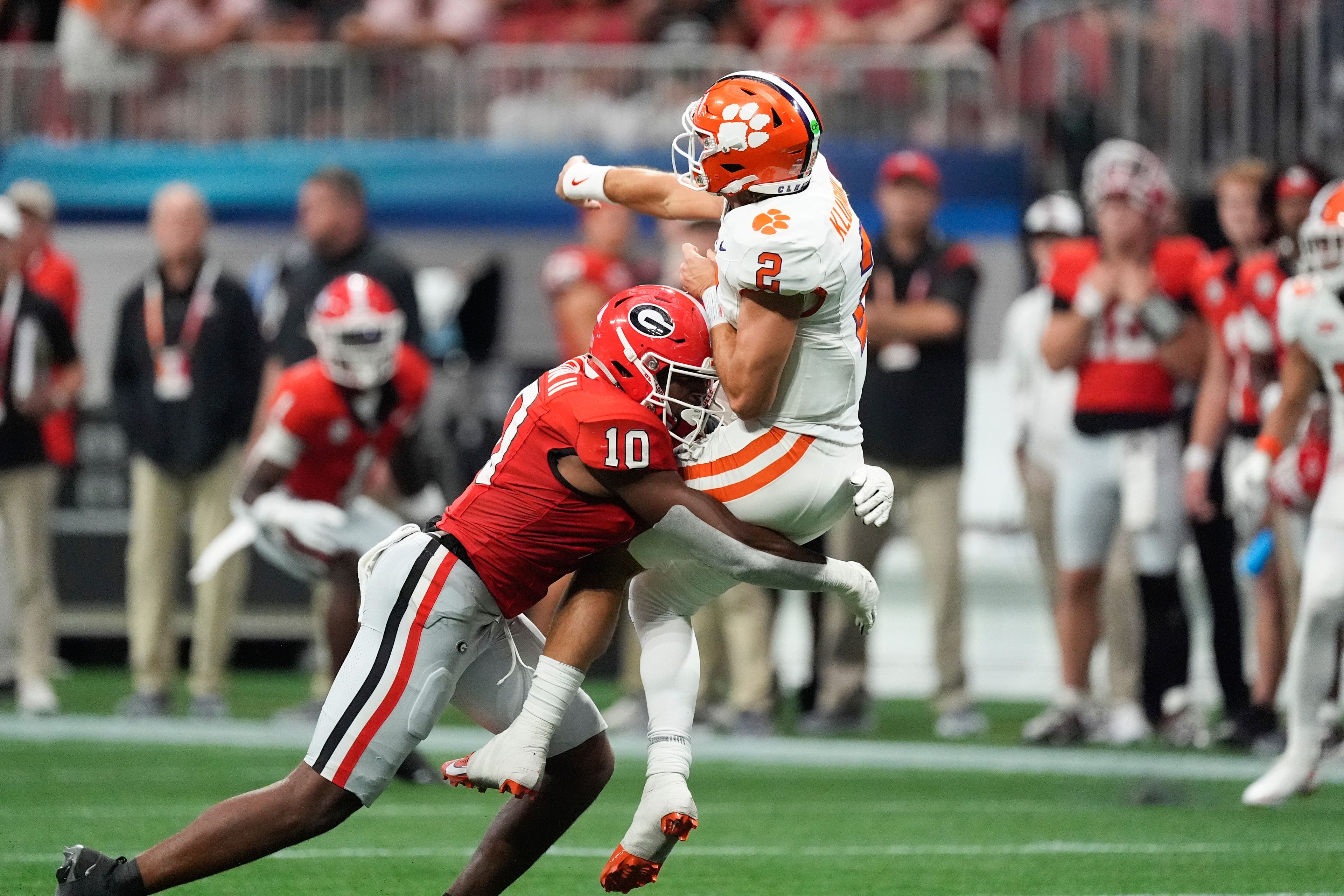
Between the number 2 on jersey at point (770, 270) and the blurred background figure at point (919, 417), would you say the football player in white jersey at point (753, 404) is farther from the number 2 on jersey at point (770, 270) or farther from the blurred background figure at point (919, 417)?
the blurred background figure at point (919, 417)

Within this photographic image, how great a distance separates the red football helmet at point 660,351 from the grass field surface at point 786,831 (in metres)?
1.22

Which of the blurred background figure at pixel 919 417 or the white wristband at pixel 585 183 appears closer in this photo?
the white wristband at pixel 585 183

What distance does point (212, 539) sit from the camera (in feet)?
27.4

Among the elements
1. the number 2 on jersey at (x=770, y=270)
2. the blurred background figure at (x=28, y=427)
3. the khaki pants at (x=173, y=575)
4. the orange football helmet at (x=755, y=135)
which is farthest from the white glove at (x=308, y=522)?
the number 2 on jersey at (x=770, y=270)

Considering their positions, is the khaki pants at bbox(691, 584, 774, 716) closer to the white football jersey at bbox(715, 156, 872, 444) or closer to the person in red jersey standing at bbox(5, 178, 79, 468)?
the person in red jersey standing at bbox(5, 178, 79, 468)

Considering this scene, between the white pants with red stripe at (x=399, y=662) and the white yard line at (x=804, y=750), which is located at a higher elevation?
the white pants with red stripe at (x=399, y=662)

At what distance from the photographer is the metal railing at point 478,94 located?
36.7 ft

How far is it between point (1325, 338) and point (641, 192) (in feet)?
8.00

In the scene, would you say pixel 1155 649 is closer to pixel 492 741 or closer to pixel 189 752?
pixel 189 752

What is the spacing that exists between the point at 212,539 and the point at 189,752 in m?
1.50

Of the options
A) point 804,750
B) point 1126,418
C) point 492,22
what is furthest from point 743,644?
point 492,22

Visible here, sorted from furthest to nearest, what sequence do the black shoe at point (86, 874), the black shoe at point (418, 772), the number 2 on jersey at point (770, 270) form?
the black shoe at point (418, 772) < the number 2 on jersey at point (770, 270) < the black shoe at point (86, 874)

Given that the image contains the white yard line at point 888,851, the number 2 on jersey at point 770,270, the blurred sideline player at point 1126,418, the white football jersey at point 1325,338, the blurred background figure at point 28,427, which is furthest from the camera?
the blurred background figure at point 28,427

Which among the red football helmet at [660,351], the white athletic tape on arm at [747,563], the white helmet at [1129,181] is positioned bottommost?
the white athletic tape on arm at [747,563]
